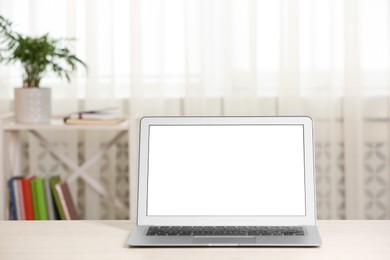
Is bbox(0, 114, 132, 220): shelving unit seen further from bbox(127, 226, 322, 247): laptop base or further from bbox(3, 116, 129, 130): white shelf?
bbox(127, 226, 322, 247): laptop base

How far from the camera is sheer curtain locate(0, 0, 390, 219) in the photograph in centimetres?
387

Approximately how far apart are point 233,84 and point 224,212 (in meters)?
2.17

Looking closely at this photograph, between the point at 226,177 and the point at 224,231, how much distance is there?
0.12m

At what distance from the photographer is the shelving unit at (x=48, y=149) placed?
3.45 m

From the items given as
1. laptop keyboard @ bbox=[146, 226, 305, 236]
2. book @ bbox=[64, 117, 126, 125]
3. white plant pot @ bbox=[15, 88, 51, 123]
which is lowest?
laptop keyboard @ bbox=[146, 226, 305, 236]

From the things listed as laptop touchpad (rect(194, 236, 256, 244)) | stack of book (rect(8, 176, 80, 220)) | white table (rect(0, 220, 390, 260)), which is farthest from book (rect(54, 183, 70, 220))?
laptop touchpad (rect(194, 236, 256, 244))

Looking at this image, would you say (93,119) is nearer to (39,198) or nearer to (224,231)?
(39,198)

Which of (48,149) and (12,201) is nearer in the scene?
(12,201)

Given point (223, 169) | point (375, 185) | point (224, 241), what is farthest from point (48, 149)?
point (224, 241)

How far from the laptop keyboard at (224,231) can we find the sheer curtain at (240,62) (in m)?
2.10

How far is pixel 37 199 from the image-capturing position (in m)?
3.62

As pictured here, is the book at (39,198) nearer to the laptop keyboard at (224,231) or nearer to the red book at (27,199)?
the red book at (27,199)

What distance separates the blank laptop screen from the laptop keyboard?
4 centimetres

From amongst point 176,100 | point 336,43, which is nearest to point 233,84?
point 176,100
